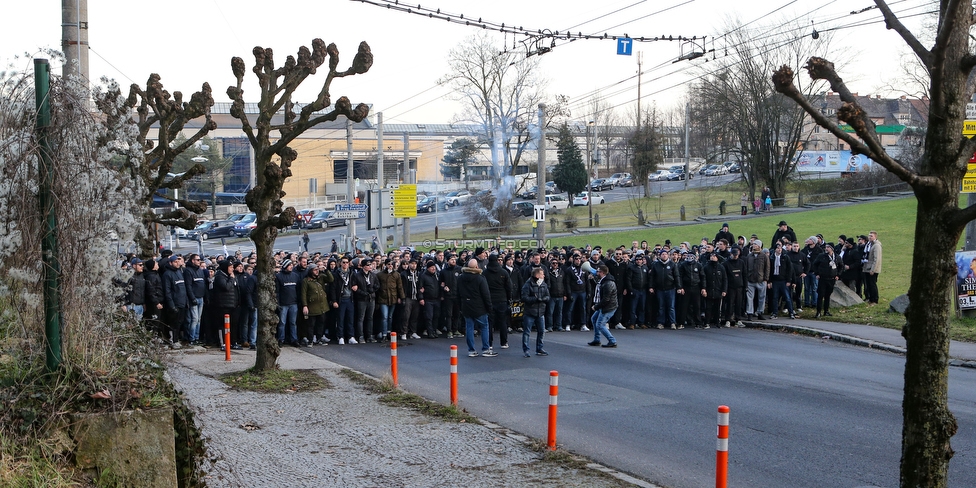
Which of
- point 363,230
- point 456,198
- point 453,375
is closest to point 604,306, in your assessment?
point 453,375

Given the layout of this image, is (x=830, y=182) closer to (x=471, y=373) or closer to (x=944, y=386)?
(x=471, y=373)

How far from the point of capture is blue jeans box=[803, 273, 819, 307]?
22922mm

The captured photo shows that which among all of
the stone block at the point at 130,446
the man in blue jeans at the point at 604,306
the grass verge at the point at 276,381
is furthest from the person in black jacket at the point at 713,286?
the stone block at the point at 130,446

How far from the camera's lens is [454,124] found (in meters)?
59.4

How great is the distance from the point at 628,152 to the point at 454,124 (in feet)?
92.6

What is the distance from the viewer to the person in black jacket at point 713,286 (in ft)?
68.9

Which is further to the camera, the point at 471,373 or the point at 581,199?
the point at 581,199

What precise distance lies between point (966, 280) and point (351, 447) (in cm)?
1563

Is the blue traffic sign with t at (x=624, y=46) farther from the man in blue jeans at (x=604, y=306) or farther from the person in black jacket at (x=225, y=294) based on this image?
the person in black jacket at (x=225, y=294)

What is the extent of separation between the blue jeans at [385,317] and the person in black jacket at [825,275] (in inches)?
432

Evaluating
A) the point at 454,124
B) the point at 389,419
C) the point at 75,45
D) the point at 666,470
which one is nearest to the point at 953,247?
the point at 666,470

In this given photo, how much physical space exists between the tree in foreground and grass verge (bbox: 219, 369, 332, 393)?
8780 mm

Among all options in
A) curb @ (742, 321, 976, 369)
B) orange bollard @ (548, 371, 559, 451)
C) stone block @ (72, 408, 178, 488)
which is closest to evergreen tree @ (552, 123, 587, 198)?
curb @ (742, 321, 976, 369)

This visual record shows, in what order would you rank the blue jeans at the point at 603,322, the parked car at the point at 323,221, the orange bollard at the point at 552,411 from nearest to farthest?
the orange bollard at the point at 552,411 → the blue jeans at the point at 603,322 → the parked car at the point at 323,221
